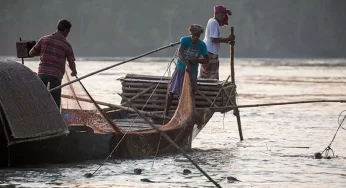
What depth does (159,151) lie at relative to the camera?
1291 centimetres

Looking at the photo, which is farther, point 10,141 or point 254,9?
point 254,9

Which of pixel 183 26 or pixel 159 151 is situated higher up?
pixel 183 26

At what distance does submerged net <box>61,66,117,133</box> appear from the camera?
1234cm

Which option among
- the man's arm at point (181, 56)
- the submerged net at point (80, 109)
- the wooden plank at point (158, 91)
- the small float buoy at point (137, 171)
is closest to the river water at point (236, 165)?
the small float buoy at point (137, 171)

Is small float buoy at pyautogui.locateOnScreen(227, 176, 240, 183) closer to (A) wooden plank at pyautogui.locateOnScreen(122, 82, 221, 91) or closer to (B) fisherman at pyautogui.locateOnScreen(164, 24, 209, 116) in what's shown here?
(B) fisherman at pyautogui.locateOnScreen(164, 24, 209, 116)

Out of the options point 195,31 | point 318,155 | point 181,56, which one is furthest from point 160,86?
point 318,155

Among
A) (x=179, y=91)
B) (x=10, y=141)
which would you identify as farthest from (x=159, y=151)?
(x=10, y=141)

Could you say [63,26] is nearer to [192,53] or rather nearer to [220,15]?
[192,53]

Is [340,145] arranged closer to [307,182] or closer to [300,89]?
[307,182]

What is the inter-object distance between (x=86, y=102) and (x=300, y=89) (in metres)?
23.5

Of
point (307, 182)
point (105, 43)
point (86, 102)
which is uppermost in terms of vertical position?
point (105, 43)

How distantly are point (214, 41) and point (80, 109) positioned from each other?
280cm

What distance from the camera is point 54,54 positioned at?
11820mm

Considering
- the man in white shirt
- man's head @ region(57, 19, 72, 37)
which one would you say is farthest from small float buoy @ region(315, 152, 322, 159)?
man's head @ region(57, 19, 72, 37)
